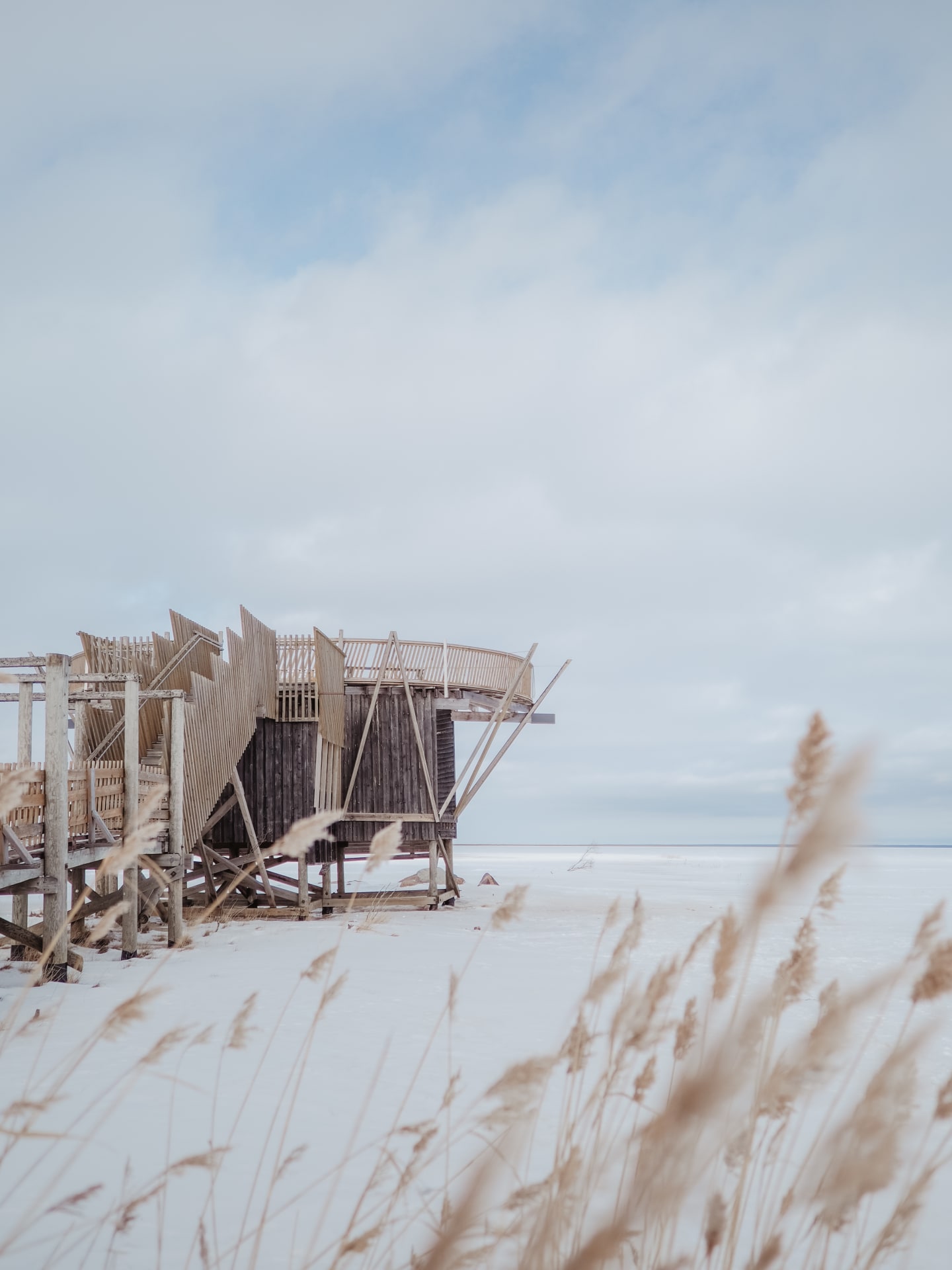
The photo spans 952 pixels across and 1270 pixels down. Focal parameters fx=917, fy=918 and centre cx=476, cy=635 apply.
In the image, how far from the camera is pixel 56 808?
8.16m

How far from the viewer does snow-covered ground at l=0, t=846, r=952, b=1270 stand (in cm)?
306

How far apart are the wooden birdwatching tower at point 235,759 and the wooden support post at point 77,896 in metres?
0.04

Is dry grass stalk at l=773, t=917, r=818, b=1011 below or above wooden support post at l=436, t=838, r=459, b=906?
above

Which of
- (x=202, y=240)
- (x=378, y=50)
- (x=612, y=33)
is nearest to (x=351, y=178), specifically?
(x=202, y=240)

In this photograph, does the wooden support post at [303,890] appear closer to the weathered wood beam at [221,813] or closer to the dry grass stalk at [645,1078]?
the weathered wood beam at [221,813]

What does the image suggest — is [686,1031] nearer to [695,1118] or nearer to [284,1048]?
[695,1118]

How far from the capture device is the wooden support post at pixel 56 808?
7922 millimetres

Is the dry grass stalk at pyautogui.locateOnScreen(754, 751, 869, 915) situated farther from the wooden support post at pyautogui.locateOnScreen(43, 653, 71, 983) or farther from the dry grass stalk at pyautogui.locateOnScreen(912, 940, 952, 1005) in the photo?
the wooden support post at pyautogui.locateOnScreen(43, 653, 71, 983)

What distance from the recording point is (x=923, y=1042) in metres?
1.22

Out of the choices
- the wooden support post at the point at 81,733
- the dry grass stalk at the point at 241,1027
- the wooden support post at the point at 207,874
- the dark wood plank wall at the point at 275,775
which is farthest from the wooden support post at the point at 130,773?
the dry grass stalk at the point at 241,1027

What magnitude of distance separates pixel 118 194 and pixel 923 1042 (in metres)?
17.8

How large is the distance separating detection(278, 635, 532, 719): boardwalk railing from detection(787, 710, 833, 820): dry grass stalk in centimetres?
1595

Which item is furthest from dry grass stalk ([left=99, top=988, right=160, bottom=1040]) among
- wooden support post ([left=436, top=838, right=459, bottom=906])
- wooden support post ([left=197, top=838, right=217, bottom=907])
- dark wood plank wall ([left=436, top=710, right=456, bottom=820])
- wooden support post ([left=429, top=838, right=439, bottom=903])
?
wooden support post ([left=436, top=838, right=459, bottom=906])

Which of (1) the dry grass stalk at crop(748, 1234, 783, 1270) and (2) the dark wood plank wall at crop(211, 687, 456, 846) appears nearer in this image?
(1) the dry grass stalk at crop(748, 1234, 783, 1270)
